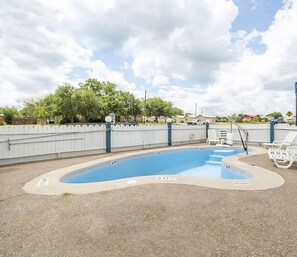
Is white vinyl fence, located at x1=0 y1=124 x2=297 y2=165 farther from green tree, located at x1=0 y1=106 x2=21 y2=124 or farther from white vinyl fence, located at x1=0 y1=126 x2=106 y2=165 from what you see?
green tree, located at x1=0 y1=106 x2=21 y2=124

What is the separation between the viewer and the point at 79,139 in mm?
9477

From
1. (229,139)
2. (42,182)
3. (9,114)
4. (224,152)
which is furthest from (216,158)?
(9,114)

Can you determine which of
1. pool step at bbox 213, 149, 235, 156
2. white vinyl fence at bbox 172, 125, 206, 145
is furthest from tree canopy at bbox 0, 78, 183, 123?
pool step at bbox 213, 149, 235, 156

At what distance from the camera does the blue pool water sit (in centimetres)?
703

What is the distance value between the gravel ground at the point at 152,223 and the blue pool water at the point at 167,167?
2.36 meters

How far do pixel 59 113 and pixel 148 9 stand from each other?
105 ft

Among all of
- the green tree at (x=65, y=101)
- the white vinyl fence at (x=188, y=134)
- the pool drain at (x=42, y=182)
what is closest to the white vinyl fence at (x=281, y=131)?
the white vinyl fence at (x=188, y=134)

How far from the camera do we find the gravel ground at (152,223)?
7.88ft

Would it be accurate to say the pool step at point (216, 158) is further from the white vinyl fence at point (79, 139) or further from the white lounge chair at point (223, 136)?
the white vinyl fence at point (79, 139)

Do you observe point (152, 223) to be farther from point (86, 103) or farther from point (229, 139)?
point (86, 103)

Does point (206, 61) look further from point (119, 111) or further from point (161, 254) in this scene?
point (119, 111)

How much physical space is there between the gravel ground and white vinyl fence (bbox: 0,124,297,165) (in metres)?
3.80

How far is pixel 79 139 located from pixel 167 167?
15.6 ft

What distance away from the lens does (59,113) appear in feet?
119
